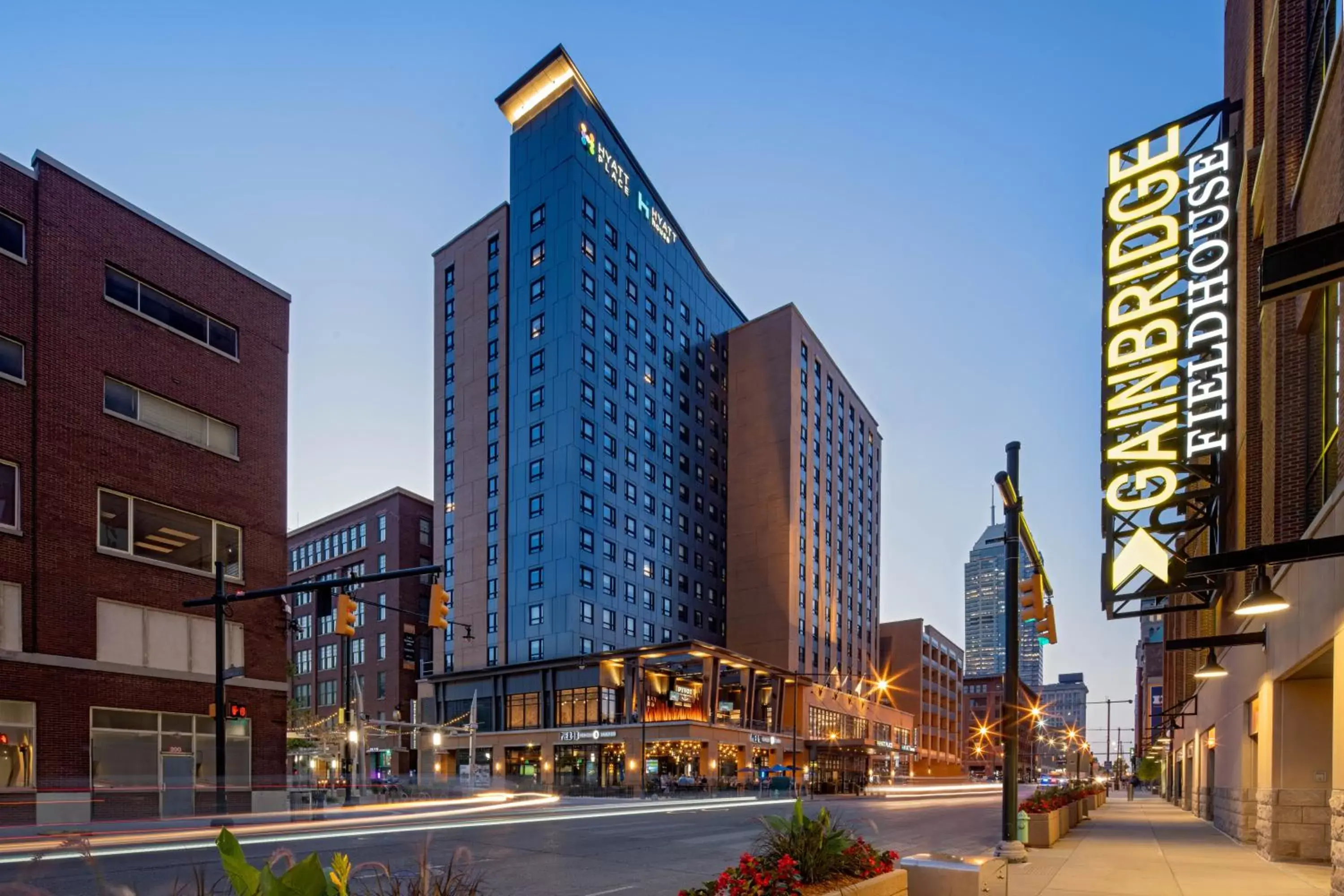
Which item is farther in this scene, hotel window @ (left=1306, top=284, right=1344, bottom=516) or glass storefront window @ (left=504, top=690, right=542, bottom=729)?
glass storefront window @ (left=504, top=690, right=542, bottom=729)

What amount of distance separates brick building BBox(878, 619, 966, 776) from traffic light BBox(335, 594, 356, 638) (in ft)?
336

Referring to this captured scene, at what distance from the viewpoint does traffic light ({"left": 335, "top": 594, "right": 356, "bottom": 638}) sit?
2172 cm

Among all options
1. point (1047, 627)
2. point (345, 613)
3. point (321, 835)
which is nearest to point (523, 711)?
point (321, 835)

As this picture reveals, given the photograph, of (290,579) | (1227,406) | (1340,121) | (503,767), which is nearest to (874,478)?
(503,767)

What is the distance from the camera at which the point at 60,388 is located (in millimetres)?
24125

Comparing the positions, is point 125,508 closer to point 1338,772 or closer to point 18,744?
point 18,744

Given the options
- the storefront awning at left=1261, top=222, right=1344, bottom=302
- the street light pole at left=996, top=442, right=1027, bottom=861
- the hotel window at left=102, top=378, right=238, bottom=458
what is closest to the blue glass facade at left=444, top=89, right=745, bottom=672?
the hotel window at left=102, top=378, right=238, bottom=458

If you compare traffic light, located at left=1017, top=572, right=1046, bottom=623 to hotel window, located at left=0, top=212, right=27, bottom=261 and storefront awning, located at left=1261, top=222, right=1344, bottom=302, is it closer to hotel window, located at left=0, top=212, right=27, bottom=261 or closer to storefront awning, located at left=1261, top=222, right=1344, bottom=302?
storefront awning, located at left=1261, top=222, right=1344, bottom=302

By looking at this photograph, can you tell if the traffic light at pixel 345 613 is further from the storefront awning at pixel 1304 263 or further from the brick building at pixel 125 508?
the storefront awning at pixel 1304 263

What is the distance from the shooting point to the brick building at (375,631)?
8981 centimetres

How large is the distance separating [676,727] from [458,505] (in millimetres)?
27273

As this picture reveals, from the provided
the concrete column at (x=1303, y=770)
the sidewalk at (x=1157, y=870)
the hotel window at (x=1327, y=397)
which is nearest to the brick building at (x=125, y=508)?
the sidewalk at (x=1157, y=870)

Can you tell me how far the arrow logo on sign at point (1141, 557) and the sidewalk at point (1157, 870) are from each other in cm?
610

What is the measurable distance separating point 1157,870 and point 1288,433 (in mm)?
8220
